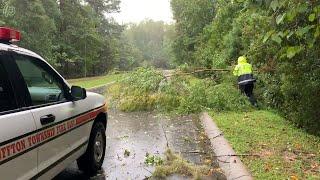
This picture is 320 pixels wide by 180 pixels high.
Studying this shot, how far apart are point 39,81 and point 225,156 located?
3.71m

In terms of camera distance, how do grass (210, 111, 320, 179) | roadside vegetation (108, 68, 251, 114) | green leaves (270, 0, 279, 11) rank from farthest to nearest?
roadside vegetation (108, 68, 251, 114), grass (210, 111, 320, 179), green leaves (270, 0, 279, 11)

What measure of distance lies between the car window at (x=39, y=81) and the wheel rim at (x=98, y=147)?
4.82 feet

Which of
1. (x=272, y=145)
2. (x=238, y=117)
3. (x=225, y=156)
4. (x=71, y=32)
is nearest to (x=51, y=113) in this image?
(x=225, y=156)

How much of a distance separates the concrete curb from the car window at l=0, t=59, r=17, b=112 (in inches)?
138

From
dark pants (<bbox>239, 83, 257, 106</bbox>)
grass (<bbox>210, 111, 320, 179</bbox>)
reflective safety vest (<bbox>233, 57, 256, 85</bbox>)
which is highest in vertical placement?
reflective safety vest (<bbox>233, 57, 256, 85</bbox>)

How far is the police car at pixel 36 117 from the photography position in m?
4.07

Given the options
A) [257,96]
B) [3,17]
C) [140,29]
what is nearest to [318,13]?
[257,96]

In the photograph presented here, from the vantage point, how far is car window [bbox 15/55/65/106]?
4820 millimetres

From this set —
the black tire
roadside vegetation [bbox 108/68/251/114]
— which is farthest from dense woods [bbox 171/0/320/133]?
the black tire

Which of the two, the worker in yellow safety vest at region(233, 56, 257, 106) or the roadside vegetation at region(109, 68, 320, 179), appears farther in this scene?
the worker in yellow safety vest at region(233, 56, 257, 106)

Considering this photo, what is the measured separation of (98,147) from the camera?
23.2ft

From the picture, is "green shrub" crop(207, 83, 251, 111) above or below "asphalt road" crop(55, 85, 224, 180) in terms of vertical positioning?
above

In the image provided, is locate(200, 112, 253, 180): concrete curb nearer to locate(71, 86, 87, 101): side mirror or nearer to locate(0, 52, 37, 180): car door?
locate(71, 86, 87, 101): side mirror

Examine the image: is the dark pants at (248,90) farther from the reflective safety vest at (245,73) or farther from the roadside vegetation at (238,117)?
the roadside vegetation at (238,117)
